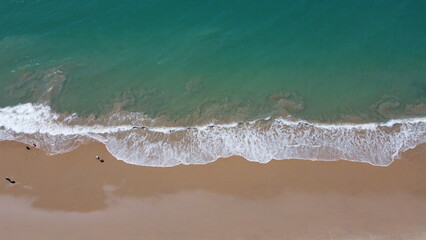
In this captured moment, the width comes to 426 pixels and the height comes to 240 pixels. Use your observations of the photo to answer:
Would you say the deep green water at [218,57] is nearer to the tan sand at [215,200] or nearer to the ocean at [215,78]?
the ocean at [215,78]

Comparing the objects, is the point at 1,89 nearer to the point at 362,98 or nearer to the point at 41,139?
the point at 41,139

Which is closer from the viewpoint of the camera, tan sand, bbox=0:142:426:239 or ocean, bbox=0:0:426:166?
tan sand, bbox=0:142:426:239

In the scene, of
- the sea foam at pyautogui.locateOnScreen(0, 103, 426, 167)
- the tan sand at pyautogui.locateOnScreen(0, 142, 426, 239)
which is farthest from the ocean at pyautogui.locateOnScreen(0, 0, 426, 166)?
the tan sand at pyautogui.locateOnScreen(0, 142, 426, 239)

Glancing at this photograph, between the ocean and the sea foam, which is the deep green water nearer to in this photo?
the ocean

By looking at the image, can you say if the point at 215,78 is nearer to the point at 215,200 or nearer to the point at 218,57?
the point at 218,57

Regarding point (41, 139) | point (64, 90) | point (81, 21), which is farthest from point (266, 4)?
point (41, 139)
